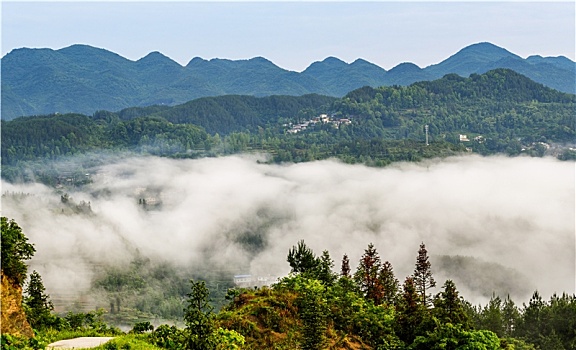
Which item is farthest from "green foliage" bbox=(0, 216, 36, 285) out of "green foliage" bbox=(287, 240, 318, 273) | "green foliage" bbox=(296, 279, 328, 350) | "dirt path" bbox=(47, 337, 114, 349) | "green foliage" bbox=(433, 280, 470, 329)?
"green foliage" bbox=(287, 240, 318, 273)

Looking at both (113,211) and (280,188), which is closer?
(113,211)

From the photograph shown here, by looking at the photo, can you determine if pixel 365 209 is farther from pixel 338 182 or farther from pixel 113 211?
pixel 113 211

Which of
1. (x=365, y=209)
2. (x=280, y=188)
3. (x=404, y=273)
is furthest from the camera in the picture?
(x=280, y=188)

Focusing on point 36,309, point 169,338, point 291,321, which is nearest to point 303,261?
point 291,321

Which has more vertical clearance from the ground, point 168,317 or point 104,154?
point 104,154

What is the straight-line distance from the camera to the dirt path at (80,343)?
14.5m

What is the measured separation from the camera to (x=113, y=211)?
140 m

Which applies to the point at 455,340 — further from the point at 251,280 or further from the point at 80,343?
the point at 251,280

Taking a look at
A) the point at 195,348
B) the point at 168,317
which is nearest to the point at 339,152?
A: the point at 168,317

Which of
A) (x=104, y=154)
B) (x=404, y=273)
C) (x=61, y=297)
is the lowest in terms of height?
(x=404, y=273)

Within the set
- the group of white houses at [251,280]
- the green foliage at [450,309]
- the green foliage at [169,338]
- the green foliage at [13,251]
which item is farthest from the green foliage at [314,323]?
the group of white houses at [251,280]

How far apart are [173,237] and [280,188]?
47.3 metres

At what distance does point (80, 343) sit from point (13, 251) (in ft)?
8.89

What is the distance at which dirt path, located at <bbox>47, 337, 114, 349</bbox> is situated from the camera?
47.4 ft
